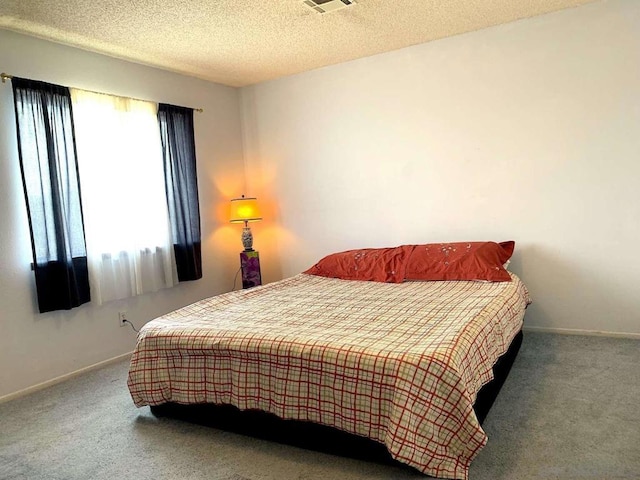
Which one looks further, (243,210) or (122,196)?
(243,210)

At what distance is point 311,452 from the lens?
2061 millimetres

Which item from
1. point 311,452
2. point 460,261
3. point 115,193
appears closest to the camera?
point 311,452

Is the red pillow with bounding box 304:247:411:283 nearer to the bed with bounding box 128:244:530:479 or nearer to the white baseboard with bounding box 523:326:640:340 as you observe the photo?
the bed with bounding box 128:244:530:479

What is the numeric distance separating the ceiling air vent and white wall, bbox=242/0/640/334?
1.16 m

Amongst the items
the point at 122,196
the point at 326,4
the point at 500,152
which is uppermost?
the point at 326,4

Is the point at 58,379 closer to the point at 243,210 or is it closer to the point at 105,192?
the point at 105,192

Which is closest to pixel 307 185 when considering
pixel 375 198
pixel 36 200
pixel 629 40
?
pixel 375 198

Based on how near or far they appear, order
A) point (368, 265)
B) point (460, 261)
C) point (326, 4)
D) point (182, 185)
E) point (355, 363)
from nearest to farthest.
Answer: point (355, 363)
point (326, 4)
point (460, 261)
point (368, 265)
point (182, 185)

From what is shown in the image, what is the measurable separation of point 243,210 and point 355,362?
2809 millimetres

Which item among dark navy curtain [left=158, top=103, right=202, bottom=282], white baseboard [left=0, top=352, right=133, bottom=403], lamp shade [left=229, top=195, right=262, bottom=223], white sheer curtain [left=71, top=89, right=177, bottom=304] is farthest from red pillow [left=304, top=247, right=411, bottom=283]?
white baseboard [left=0, top=352, right=133, bottom=403]

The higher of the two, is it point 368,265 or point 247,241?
point 247,241

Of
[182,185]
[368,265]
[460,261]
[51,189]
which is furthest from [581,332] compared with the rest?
[51,189]

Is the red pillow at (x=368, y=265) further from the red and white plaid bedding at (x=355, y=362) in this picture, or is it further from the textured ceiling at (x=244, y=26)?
the textured ceiling at (x=244, y=26)

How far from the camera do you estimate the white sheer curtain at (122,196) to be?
3.40 m
